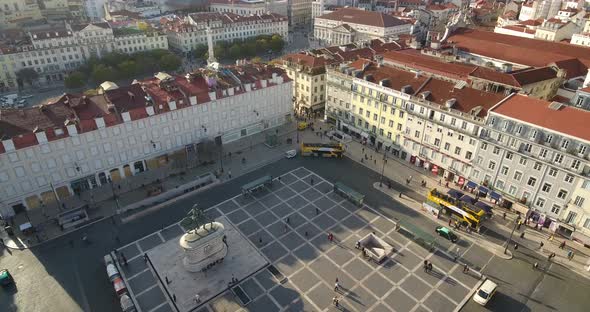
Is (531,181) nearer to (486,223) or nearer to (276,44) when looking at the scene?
(486,223)

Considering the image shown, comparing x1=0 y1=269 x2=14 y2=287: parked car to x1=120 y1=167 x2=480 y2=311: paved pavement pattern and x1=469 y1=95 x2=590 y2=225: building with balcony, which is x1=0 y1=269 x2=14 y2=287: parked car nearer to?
x1=120 y1=167 x2=480 y2=311: paved pavement pattern

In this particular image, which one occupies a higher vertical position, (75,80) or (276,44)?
(276,44)

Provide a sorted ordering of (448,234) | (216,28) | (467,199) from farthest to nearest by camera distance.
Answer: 1. (216,28)
2. (467,199)
3. (448,234)

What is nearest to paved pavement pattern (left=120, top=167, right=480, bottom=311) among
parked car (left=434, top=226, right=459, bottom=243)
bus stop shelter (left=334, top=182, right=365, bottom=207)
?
bus stop shelter (left=334, top=182, right=365, bottom=207)

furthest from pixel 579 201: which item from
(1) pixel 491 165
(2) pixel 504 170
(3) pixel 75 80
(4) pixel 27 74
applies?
(4) pixel 27 74

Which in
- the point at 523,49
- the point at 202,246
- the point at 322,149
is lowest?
the point at 322,149

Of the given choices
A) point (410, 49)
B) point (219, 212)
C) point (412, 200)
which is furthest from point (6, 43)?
point (412, 200)

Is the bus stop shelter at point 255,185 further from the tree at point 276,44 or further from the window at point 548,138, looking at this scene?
the tree at point 276,44
